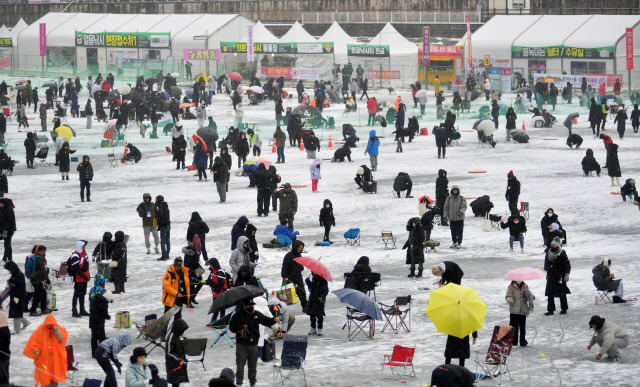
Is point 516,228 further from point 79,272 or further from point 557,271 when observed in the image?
point 79,272

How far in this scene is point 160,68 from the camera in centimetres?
6247

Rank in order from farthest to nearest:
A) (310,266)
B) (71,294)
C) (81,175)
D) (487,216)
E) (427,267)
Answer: (81,175)
(487,216)
(427,267)
(71,294)
(310,266)

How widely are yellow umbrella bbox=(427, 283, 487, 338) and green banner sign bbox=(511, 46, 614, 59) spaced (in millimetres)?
43084

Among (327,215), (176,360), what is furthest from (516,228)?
(176,360)

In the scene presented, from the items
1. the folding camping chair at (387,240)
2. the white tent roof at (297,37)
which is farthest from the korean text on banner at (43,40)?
the folding camping chair at (387,240)

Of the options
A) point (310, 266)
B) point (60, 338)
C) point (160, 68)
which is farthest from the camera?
point (160, 68)

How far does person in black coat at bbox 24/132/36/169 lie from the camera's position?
32.5 meters

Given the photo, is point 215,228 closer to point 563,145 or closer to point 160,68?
point 563,145

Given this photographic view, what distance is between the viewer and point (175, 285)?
15281mm

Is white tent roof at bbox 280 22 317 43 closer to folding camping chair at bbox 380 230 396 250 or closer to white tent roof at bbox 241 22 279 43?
white tent roof at bbox 241 22 279 43

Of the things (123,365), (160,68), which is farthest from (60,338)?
(160,68)

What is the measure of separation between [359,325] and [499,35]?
45222mm

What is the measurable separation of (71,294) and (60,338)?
5751 mm

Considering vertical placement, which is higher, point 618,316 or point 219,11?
point 219,11
